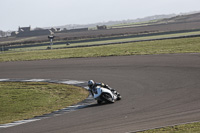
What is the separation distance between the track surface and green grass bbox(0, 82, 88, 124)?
2.40m

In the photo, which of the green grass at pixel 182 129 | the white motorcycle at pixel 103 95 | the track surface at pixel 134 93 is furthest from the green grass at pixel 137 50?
the green grass at pixel 182 129

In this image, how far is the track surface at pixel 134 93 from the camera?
14.3 metres

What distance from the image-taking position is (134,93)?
20.8 metres

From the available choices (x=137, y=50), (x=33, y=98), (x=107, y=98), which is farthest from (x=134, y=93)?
(x=137, y=50)

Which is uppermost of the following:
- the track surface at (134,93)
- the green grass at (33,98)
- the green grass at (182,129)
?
the green grass at (182,129)

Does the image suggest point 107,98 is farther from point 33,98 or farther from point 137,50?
point 137,50

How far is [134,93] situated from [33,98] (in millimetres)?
6552

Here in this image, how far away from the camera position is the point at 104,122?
1466 centimetres

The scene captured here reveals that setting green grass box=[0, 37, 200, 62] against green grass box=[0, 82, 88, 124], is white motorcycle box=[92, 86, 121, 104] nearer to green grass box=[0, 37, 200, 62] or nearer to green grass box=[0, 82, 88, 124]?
green grass box=[0, 82, 88, 124]

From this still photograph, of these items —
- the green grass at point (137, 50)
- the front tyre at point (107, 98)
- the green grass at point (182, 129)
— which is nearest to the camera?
the green grass at point (182, 129)

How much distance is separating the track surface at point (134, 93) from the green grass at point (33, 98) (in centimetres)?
240

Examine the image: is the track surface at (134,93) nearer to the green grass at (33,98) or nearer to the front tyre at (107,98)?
the front tyre at (107,98)

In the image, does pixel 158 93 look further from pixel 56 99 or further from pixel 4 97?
pixel 4 97

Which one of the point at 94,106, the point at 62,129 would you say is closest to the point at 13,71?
the point at 94,106
